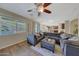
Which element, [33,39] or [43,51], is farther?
[33,39]

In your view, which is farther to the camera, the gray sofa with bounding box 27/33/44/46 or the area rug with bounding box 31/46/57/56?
the gray sofa with bounding box 27/33/44/46

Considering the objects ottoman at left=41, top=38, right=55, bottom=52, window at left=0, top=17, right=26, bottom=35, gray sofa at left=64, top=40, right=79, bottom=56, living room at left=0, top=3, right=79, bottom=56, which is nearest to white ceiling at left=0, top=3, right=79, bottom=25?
living room at left=0, top=3, right=79, bottom=56

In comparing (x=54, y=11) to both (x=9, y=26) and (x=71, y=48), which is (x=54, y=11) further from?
(x=9, y=26)

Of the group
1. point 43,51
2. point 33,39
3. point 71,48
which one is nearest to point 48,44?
point 43,51

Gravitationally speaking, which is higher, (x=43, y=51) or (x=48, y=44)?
(x=48, y=44)

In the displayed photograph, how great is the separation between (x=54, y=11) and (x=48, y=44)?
0.72 metres

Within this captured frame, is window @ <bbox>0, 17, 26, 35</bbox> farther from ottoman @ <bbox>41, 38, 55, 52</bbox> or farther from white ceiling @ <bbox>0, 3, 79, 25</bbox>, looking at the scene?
ottoman @ <bbox>41, 38, 55, 52</bbox>

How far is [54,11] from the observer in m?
2.58

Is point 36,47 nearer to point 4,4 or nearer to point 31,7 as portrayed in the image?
point 31,7

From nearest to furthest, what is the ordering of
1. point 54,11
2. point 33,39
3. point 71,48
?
point 71,48
point 54,11
point 33,39

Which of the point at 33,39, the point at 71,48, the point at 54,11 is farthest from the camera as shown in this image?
the point at 33,39

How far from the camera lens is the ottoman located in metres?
2.61

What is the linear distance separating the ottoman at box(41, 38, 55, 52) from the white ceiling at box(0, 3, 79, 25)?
38 cm

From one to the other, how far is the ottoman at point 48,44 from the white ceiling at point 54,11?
38 centimetres
